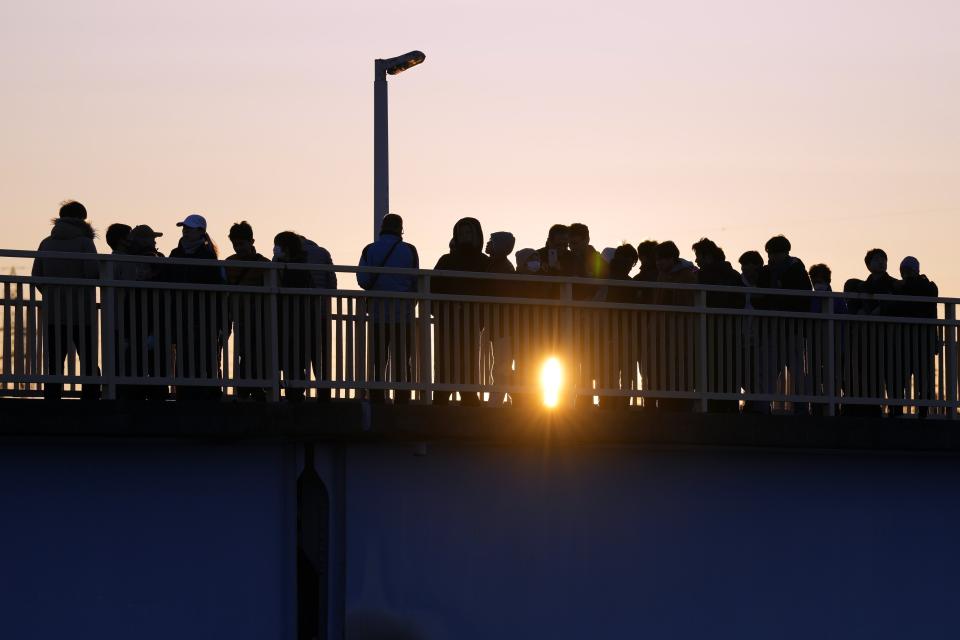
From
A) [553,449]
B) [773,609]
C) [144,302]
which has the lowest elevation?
[773,609]

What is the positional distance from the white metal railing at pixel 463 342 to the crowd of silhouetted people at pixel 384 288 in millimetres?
23

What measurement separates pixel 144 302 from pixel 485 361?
9.75ft

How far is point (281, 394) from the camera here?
55.6 feet

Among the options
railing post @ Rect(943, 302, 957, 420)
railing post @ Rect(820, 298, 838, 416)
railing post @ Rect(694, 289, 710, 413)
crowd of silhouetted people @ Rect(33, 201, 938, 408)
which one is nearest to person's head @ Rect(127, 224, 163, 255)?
crowd of silhouetted people @ Rect(33, 201, 938, 408)

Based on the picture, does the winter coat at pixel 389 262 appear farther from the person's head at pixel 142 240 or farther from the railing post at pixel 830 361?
the railing post at pixel 830 361

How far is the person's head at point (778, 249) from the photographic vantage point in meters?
19.0

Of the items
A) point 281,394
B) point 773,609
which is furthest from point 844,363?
point 281,394

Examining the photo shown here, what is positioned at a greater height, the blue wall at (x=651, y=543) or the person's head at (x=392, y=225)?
the person's head at (x=392, y=225)

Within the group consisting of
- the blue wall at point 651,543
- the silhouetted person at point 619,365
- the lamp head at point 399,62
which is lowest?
the blue wall at point 651,543

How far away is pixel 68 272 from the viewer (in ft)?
53.5

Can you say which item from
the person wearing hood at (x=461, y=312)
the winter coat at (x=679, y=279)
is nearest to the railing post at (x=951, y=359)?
the winter coat at (x=679, y=279)

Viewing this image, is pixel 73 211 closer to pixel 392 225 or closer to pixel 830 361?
pixel 392 225

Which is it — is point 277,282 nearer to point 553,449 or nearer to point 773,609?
point 553,449

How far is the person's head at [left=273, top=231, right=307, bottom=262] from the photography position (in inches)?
676
